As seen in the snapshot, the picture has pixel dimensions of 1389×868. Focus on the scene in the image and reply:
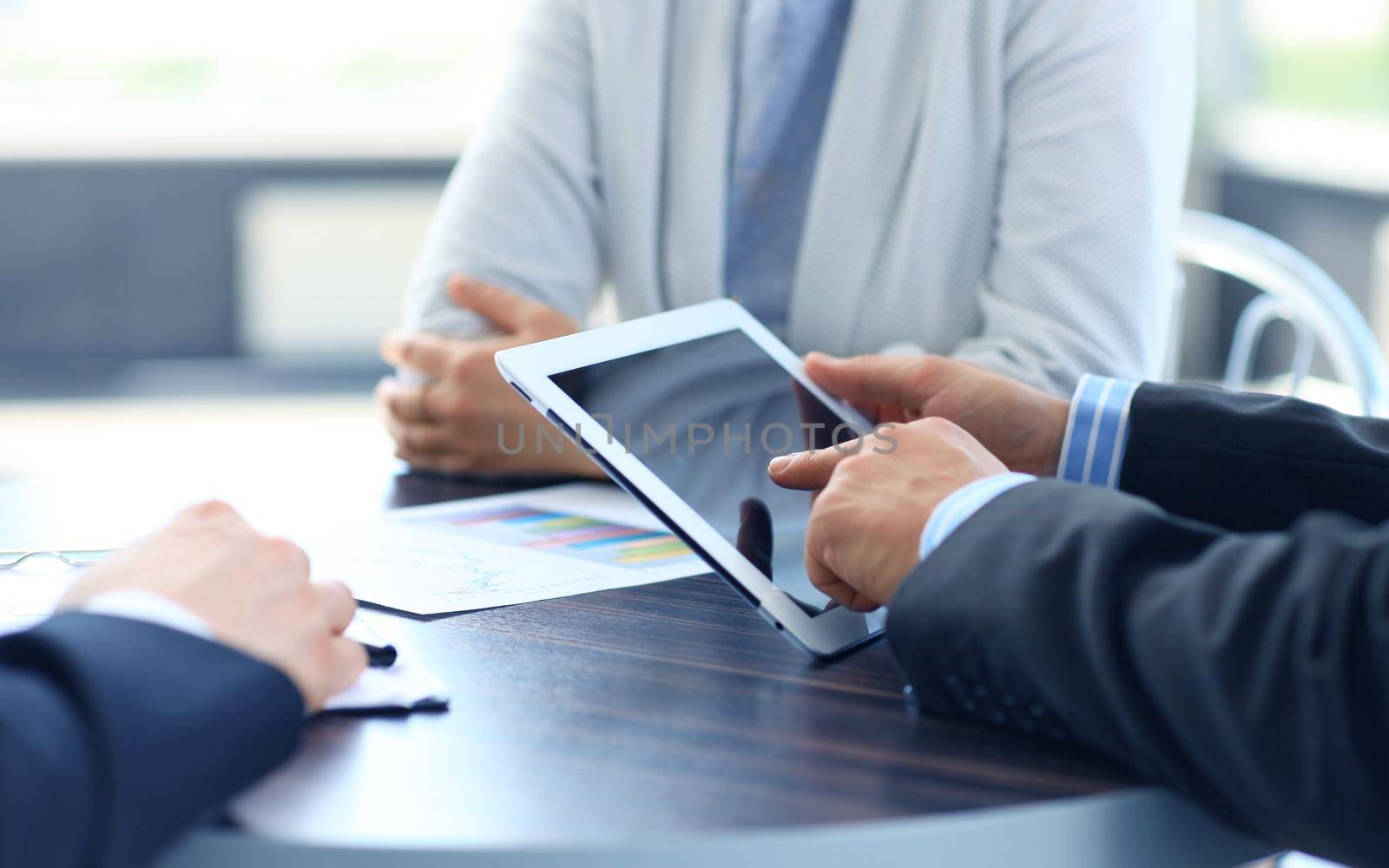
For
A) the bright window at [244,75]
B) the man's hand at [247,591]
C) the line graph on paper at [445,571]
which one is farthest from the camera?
the bright window at [244,75]

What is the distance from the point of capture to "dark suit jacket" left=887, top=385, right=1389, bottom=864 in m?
0.50

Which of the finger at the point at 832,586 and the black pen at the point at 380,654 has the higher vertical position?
the finger at the point at 832,586

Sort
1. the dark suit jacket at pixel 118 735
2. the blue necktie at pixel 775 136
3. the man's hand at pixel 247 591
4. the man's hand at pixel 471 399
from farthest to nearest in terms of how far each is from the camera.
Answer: the blue necktie at pixel 775 136
the man's hand at pixel 471 399
the man's hand at pixel 247 591
the dark suit jacket at pixel 118 735

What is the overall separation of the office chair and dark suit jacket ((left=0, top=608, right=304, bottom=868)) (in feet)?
4.31

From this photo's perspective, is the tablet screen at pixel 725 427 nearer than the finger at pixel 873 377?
Yes

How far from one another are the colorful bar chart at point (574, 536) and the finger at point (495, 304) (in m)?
0.25

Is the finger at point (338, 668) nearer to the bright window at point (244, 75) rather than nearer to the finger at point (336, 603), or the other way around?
the finger at point (336, 603)

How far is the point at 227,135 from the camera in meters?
5.09

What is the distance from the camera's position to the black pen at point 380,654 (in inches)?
26.2

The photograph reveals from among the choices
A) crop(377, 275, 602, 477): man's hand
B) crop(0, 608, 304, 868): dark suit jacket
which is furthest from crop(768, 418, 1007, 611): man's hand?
crop(377, 275, 602, 477): man's hand

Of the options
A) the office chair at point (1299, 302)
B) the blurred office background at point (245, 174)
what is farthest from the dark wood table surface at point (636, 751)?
the blurred office background at point (245, 174)

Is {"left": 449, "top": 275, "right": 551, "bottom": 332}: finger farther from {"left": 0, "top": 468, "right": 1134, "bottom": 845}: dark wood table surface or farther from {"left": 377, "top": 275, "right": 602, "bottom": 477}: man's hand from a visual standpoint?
{"left": 0, "top": 468, "right": 1134, "bottom": 845}: dark wood table surface

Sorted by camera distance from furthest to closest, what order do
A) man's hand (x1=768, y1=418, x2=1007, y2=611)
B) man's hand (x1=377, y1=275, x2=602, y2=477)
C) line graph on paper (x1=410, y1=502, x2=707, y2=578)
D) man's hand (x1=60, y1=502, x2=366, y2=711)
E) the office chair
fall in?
the office chair
man's hand (x1=377, y1=275, x2=602, y2=477)
line graph on paper (x1=410, y1=502, x2=707, y2=578)
man's hand (x1=768, y1=418, x2=1007, y2=611)
man's hand (x1=60, y1=502, x2=366, y2=711)

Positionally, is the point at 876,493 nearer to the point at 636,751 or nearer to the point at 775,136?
the point at 636,751
